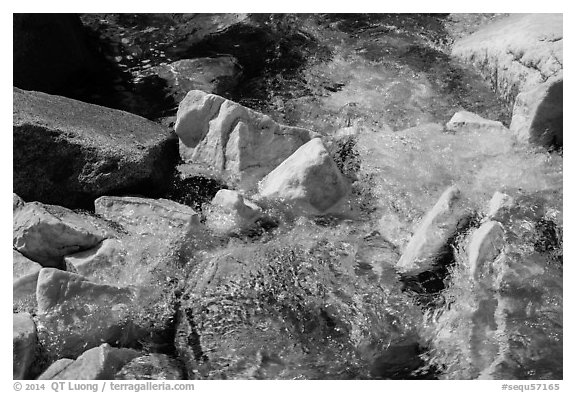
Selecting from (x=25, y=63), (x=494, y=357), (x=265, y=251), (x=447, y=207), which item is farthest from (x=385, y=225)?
(x=25, y=63)

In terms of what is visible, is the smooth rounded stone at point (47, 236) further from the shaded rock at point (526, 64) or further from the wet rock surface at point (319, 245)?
the shaded rock at point (526, 64)

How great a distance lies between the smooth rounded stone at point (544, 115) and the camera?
4844 mm

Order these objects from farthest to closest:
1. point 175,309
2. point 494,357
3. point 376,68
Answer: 1. point 376,68
2. point 175,309
3. point 494,357

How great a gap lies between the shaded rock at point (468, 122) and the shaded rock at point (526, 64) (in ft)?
0.49

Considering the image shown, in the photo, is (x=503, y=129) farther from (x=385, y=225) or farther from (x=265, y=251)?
(x=265, y=251)

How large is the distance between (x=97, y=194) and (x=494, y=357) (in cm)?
260

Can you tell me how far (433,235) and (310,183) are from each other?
85cm

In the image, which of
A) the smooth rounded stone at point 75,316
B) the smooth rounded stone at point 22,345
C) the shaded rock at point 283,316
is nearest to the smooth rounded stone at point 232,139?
the shaded rock at point 283,316

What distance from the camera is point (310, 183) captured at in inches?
180

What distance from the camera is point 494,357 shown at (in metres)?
3.61

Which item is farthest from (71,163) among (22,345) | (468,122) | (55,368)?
(468,122)

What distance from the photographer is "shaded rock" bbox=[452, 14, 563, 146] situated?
16.0 feet

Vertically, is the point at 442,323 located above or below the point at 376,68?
below

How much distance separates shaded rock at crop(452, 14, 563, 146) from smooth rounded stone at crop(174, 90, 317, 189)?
1470 millimetres
